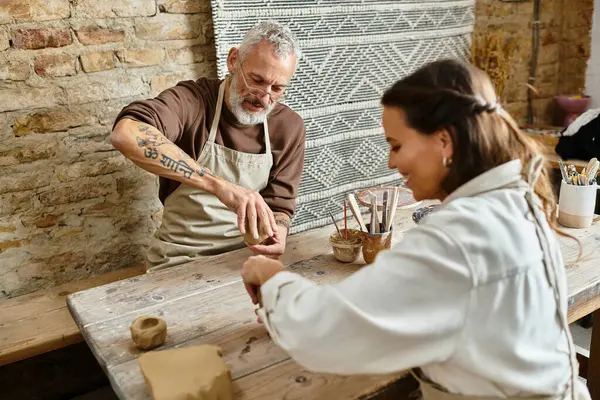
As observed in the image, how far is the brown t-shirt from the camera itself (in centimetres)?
222

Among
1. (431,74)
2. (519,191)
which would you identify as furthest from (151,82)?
(519,191)

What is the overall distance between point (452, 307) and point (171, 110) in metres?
1.62

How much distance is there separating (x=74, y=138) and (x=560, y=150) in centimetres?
315

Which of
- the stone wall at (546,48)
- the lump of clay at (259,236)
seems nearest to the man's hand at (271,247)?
the lump of clay at (259,236)

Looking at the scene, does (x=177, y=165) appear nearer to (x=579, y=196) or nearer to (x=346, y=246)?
(x=346, y=246)

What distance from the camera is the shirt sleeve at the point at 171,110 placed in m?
2.08

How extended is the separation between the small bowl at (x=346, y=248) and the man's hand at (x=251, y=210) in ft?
0.76

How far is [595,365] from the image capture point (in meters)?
2.17

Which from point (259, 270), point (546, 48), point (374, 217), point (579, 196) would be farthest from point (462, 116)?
point (546, 48)

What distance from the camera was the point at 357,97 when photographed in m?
3.38

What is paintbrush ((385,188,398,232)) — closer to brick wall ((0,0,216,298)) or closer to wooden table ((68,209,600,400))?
wooden table ((68,209,600,400))

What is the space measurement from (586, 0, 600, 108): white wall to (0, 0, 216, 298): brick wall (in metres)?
3.22

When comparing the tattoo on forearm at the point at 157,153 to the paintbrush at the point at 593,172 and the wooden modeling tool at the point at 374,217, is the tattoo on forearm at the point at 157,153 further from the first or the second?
the paintbrush at the point at 593,172

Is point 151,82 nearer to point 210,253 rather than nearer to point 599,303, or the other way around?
point 210,253
